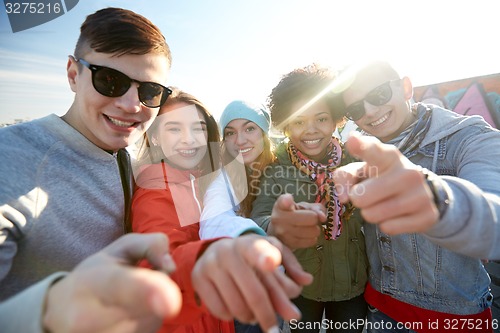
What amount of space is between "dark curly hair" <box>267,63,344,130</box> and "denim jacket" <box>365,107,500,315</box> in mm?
768

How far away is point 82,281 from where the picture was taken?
17.5 inches

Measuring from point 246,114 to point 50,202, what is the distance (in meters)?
1.84

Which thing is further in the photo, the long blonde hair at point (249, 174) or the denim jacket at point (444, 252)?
the long blonde hair at point (249, 174)

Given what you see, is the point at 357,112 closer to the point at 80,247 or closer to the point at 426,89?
the point at 80,247

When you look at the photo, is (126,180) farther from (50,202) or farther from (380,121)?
(380,121)

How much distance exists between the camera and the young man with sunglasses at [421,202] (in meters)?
0.68

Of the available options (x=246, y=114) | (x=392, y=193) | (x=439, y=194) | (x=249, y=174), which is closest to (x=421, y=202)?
(x=392, y=193)

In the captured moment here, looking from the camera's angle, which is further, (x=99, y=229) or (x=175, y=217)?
(x=175, y=217)

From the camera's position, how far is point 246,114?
2.54 m

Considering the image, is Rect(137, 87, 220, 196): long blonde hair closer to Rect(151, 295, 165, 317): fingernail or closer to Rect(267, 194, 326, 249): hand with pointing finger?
Rect(267, 194, 326, 249): hand with pointing finger

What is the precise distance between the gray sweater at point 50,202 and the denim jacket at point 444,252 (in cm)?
181

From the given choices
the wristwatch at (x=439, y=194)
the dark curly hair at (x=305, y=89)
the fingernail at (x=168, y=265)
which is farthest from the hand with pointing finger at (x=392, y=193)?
the dark curly hair at (x=305, y=89)

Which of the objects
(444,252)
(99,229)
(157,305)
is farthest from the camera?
(444,252)

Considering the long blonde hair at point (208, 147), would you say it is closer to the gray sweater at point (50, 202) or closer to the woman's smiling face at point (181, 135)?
the woman's smiling face at point (181, 135)
